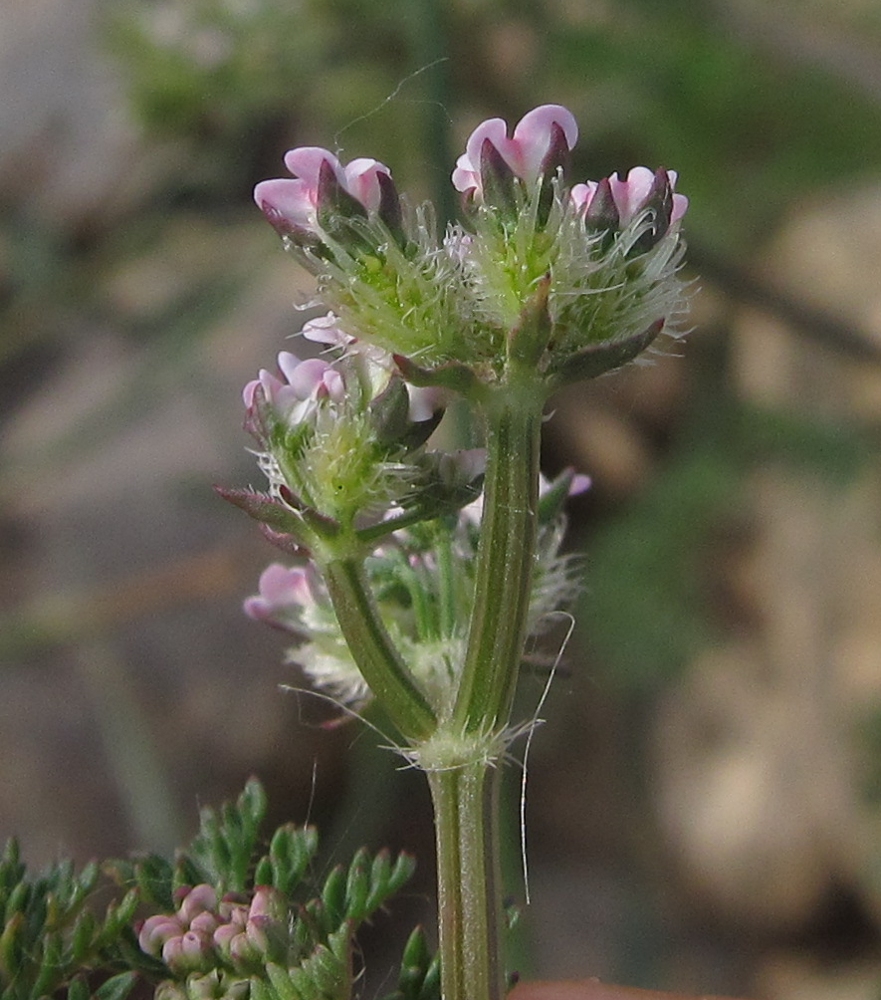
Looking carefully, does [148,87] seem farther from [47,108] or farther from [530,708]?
[47,108]

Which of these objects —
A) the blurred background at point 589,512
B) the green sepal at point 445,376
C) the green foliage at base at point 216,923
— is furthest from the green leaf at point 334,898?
the blurred background at point 589,512

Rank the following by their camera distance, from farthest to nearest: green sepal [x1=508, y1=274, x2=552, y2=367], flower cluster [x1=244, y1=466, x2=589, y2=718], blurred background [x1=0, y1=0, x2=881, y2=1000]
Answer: blurred background [x1=0, y1=0, x2=881, y2=1000] < flower cluster [x1=244, y1=466, x2=589, y2=718] < green sepal [x1=508, y1=274, x2=552, y2=367]

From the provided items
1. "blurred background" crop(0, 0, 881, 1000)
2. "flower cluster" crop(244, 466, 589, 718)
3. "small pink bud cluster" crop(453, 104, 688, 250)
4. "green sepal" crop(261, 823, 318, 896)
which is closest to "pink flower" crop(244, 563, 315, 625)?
"flower cluster" crop(244, 466, 589, 718)

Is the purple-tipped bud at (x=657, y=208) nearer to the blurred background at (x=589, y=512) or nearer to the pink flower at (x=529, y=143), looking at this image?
the pink flower at (x=529, y=143)

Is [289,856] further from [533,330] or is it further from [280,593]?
[533,330]

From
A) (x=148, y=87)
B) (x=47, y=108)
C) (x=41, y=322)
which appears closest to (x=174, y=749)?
(x=41, y=322)

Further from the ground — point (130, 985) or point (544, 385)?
point (544, 385)

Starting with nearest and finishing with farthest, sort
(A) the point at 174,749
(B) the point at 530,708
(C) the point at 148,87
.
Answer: (B) the point at 530,708 < (C) the point at 148,87 < (A) the point at 174,749

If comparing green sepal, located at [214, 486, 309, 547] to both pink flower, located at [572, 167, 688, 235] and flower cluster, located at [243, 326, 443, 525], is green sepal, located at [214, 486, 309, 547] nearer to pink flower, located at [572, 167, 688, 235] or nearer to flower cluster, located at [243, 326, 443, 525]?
flower cluster, located at [243, 326, 443, 525]
